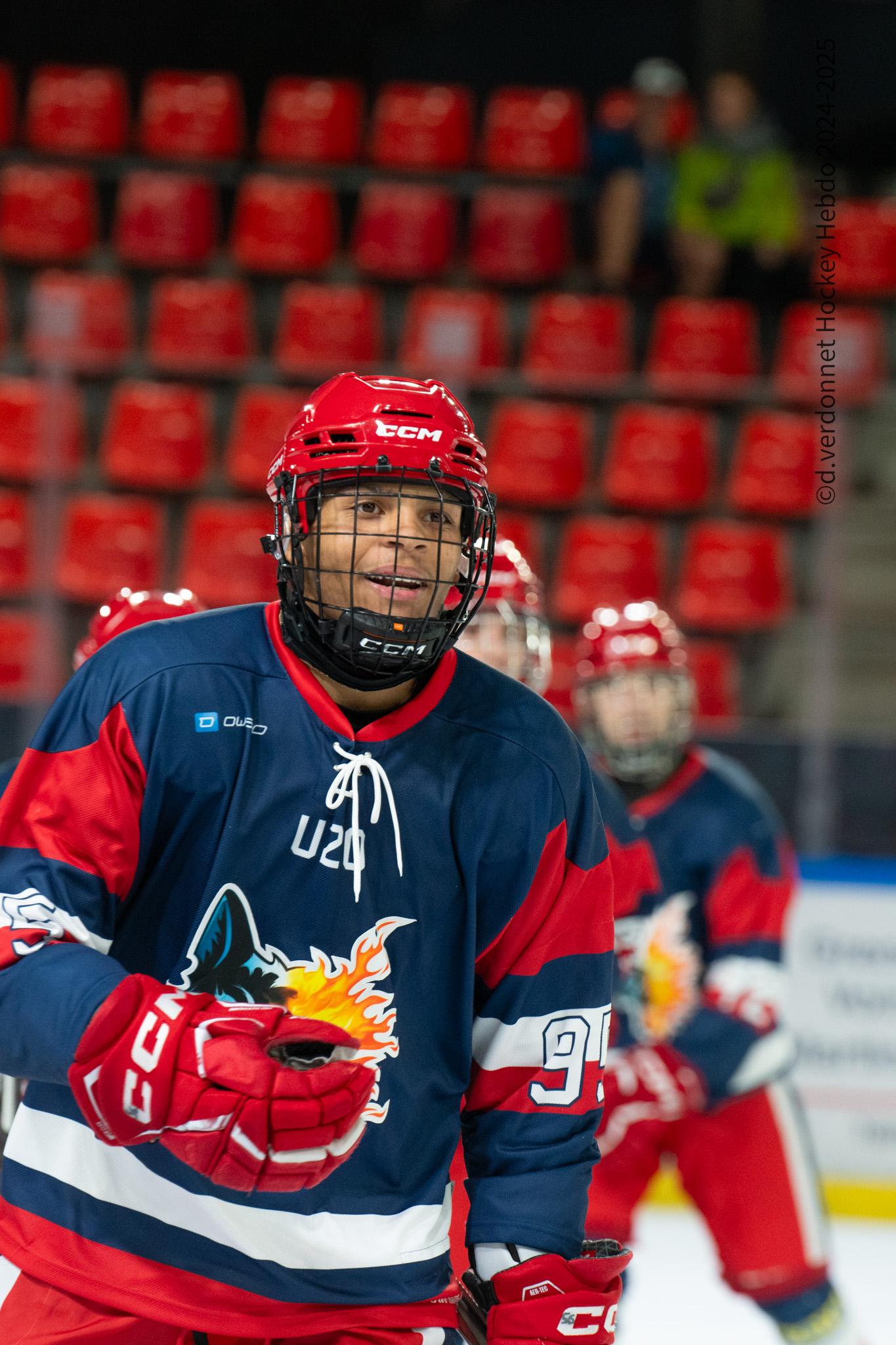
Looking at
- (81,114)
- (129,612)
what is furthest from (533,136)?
(129,612)

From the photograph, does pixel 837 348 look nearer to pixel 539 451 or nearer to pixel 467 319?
pixel 539 451

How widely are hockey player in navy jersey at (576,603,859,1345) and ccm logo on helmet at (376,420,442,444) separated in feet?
5.42

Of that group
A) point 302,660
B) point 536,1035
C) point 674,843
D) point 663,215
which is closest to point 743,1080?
point 674,843

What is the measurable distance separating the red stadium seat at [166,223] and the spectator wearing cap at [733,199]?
2.23m

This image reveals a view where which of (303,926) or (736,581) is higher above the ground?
(736,581)

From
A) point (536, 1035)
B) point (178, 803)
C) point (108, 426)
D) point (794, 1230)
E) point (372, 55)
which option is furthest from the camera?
point (372, 55)

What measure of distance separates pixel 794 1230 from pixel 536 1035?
1.85 m

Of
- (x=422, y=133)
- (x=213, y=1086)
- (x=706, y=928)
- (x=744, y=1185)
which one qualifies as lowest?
(x=744, y=1185)

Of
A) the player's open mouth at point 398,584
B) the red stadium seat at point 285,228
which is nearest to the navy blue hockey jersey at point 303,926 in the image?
the player's open mouth at point 398,584

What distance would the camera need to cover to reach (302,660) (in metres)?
1.69

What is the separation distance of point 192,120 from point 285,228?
3.60ft

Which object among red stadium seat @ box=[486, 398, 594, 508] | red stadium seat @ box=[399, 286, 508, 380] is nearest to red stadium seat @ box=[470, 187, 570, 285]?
red stadium seat @ box=[399, 286, 508, 380]

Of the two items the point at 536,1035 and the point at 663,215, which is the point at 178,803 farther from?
the point at 663,215

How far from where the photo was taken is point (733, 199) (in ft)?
23.0
